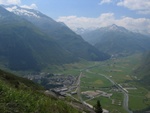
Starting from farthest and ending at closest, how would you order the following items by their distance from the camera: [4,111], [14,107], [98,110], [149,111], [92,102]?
[92,102] → [149,111] → [98,110] → [14,107] → [4,111]

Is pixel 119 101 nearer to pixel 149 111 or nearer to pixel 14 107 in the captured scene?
pixel 149 111

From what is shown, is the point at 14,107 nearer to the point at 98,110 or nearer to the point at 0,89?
the point at 0,89

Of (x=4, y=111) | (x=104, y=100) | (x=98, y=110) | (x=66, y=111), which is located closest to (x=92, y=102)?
(x=104, y=100)

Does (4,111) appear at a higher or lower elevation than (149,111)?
higher

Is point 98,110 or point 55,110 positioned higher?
point 55,110

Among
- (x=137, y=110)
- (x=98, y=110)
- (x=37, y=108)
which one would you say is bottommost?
(x=137, y=110)

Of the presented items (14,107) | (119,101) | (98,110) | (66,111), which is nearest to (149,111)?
(119,101)

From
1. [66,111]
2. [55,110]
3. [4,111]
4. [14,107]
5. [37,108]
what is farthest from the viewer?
[66,111]

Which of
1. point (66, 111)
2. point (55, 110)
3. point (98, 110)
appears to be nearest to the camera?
point (55, 110)

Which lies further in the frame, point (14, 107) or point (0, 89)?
point (0, 89)
